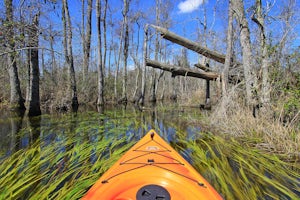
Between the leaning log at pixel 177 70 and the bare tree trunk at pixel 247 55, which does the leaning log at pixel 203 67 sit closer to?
the leaning log at pixel 177 70

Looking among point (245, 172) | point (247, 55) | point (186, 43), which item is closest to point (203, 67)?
point (186, 43)

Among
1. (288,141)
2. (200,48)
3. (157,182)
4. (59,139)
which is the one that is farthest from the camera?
(200,48)

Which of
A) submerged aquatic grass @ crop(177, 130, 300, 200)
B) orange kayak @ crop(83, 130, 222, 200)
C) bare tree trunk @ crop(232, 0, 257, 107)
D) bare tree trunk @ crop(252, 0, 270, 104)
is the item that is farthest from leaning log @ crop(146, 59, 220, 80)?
orange kayak @ crop(83, 130, 222, 200)

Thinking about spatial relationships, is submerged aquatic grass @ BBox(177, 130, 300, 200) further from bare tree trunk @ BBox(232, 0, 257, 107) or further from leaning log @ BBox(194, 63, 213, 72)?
leaning log @ BBox(194, 63, 213, 72)

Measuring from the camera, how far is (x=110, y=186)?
6.56 ft

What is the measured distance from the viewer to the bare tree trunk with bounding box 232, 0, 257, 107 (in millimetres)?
5676

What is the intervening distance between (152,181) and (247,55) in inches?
209

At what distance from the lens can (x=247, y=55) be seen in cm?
583

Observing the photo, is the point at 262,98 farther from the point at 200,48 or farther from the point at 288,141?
the point at 200,48

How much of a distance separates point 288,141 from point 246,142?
0.95 meters

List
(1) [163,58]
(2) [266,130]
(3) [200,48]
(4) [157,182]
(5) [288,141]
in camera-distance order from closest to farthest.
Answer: (4) [157,182]
(5) [288,141]
(2) [266,130]
(3) [200,48]
(1) [163,58]

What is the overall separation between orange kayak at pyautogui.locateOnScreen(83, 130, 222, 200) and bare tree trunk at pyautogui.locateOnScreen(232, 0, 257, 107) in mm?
4139

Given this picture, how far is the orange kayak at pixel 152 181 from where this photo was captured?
71.7 inches

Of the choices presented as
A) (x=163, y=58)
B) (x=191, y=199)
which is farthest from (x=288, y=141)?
(x=163, y=58)
